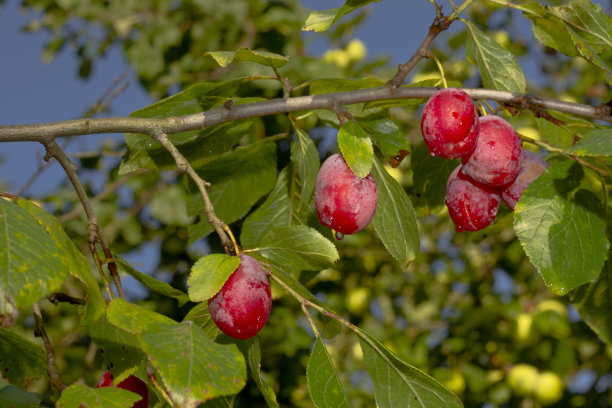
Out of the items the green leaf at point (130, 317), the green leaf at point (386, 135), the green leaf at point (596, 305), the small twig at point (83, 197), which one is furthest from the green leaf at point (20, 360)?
the green leaf at point (596, 305)

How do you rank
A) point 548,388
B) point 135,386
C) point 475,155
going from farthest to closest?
1. point 548,388
2. point 475,155
3. point 135,386

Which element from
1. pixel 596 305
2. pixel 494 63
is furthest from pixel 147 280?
pixel 596 305

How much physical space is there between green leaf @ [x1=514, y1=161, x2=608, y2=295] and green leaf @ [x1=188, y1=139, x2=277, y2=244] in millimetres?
595

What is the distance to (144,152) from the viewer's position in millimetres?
1186

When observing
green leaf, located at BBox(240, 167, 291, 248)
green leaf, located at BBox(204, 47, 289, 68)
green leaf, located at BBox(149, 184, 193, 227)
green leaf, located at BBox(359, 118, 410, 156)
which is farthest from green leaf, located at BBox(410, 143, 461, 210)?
green leaf, located at BBox(149, 184, 193, 227)

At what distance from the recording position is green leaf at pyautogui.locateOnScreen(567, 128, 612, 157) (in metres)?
0.78

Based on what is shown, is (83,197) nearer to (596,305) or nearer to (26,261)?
(26,261)

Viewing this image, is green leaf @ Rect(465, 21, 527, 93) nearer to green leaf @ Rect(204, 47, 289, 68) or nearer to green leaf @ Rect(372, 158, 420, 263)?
green leaf @ Rect(372, 158, 420, 263)

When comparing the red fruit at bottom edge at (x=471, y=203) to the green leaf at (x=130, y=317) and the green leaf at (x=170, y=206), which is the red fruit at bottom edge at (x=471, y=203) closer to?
the green leaf at (x=130, y=317)

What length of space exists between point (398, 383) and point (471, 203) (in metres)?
0.34

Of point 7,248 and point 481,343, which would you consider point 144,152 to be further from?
point 481,343

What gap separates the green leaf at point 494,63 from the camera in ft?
3.73

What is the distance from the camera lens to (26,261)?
68 centimetres

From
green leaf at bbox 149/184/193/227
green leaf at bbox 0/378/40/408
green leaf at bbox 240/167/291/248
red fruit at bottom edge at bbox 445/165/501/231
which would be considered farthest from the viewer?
green leaf at bbox 149/184/193/227
